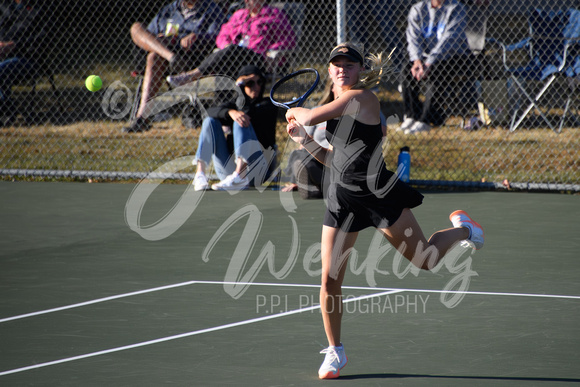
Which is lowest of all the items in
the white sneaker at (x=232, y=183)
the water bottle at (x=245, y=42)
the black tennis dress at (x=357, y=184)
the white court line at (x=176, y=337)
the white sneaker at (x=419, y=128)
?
the white court line at (x=176, y=337)

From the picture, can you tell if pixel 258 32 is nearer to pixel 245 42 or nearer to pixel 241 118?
pixel 245 42

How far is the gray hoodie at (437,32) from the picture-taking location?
11.7 metres

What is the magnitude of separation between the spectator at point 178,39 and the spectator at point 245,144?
2882 mm

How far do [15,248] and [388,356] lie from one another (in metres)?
3.99

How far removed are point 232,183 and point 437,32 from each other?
4.20 metres

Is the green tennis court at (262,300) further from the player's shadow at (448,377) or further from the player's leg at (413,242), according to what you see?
the player's leg at (413,242)

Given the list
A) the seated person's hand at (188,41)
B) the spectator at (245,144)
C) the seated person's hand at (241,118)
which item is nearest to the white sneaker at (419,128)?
the spectator at (245,144)

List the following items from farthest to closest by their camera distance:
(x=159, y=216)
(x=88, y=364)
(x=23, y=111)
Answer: (x=23, y=111) < (x=159, y=216) < (x=88, y=364)

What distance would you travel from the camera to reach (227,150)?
383 inches

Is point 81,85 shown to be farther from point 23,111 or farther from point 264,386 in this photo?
point 264,386

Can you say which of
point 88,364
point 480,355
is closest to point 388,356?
point 480,355

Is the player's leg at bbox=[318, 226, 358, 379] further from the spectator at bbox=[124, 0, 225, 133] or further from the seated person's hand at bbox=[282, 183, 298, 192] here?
the spectator at bbox=[124, 0, 225, 133]

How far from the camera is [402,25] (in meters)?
16.0

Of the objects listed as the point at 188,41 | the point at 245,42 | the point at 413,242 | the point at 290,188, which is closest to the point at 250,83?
the point at 290,188
